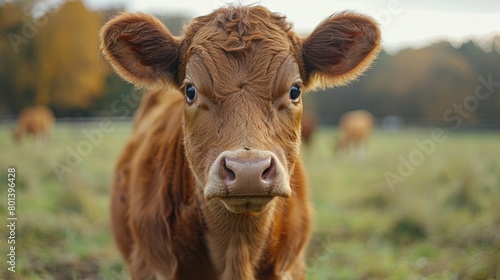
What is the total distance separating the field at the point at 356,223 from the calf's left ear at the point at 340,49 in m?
2.62

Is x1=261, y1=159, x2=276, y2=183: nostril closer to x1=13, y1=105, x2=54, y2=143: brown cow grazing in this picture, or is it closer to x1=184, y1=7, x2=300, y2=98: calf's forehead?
x1=184, y1=7, x2=300, y2=98: calf's forehead

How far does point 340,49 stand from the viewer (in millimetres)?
3340

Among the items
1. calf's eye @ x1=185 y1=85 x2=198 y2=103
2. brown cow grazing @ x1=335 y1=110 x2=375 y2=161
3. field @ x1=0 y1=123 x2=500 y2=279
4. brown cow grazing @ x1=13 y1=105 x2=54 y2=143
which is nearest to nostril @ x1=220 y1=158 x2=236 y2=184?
calf's eye @ x1=185 y1=85 x2=198 y2=103

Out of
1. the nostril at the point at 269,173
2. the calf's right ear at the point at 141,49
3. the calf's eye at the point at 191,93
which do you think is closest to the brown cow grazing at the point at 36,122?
the calf's right ear at the point at 141,49

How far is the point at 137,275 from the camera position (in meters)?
3.50

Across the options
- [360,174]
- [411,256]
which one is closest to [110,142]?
[360,174]

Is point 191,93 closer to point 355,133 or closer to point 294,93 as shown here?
point 294,93

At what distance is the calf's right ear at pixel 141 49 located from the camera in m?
3.18

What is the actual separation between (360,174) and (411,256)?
8.07 metres

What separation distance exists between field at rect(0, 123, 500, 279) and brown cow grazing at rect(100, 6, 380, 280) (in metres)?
1.94

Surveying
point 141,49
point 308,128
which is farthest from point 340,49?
point 308,128

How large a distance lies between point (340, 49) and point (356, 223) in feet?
15.8

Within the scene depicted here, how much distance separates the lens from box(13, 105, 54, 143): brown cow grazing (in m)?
16.2

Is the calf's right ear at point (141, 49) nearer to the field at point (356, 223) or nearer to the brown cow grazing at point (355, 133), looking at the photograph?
the field at point (356, 223)
